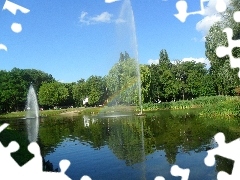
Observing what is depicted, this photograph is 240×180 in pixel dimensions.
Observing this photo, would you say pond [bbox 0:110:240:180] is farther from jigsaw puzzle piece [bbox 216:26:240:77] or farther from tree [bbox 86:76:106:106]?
tree [bbox 86:76:106:106]

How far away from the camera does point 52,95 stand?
314 feet

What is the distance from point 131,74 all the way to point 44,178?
54556 millimetres

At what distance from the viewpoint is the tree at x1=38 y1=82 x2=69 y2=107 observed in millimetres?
94938

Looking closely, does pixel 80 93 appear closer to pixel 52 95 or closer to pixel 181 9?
pixel 52 95

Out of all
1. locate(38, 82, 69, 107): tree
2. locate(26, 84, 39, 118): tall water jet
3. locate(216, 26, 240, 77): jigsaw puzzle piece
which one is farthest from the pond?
locate(38, 82, 69, 107): tree

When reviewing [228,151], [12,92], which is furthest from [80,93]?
[228,151]

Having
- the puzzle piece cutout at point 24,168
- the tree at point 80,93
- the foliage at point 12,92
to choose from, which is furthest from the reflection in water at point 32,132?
the tree at point 80,93

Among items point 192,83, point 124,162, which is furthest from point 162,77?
point 124,162

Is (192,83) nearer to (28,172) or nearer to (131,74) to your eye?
(131,74)

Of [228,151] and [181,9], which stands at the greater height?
[181,9]

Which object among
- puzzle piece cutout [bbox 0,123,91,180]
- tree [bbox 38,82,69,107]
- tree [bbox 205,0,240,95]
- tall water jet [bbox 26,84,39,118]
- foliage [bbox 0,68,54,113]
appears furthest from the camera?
tree [bbox 38,82,69,107]

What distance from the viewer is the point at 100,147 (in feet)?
77.6

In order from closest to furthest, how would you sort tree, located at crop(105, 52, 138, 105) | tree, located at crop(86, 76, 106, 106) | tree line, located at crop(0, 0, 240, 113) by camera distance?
tree, located at crop(105, 52, 138, 105)
tree line, located at crop(0, 0, 240, 113)
tree, located at crop(86, 76, 106, 106)

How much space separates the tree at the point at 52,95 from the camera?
94938 millimetres
